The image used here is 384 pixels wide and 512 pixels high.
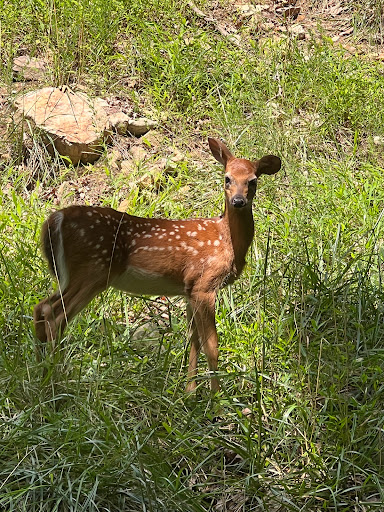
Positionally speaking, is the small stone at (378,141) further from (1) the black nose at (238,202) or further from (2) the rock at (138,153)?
(1) the black nose at (238,202)

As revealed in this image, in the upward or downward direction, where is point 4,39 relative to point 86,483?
upward

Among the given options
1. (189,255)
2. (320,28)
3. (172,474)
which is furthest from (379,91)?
(172,474)

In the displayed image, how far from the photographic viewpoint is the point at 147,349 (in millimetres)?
4375

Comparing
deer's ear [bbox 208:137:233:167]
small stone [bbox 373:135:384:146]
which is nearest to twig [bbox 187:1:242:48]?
small stone [bbox 373:135:384:146]

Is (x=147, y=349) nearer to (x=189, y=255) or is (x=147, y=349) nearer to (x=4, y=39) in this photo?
(x=189, y=255)

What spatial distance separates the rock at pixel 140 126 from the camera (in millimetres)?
6828

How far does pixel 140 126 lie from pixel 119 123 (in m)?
0.19

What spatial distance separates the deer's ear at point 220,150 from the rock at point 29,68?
3.12 meters

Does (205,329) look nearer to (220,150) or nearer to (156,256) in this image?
(156,256)

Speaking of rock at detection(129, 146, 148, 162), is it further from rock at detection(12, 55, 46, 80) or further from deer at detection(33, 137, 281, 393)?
deer at detection(33, 137, 281, 393)

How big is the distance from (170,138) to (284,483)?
158 inches

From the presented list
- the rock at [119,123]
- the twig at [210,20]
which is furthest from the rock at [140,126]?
the twig at [210,20]

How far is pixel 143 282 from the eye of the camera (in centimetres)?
426

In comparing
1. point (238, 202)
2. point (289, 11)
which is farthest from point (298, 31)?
point (238, 202)
